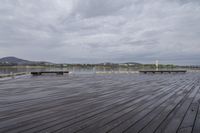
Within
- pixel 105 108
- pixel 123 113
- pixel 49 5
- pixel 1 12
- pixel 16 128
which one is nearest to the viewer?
pixel 16 128

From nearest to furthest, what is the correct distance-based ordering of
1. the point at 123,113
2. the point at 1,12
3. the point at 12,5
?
the point at 123,113 → the point at 12,5 → the point at 1,12

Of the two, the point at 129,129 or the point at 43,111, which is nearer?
the point at 129,129

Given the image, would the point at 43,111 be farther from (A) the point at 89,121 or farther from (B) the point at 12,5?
(B) the point at 12,5

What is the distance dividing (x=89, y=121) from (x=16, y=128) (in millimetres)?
1097

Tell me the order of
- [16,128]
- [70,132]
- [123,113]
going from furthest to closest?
[123,113] < [16,128] < [70,132]

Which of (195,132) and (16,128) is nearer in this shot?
(195,132)

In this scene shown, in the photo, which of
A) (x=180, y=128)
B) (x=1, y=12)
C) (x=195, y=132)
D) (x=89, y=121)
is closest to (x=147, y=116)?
(x=180, y=128)

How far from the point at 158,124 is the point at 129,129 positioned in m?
0.52

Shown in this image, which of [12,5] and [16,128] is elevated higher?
[12,5]

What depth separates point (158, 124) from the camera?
2.52 m

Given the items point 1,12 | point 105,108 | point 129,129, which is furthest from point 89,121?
point 1,12

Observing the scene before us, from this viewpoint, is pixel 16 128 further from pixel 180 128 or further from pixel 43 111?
pixel 180 128

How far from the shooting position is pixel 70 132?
2.21m

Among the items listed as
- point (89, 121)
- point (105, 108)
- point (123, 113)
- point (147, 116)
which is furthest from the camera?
point (105, 108)
